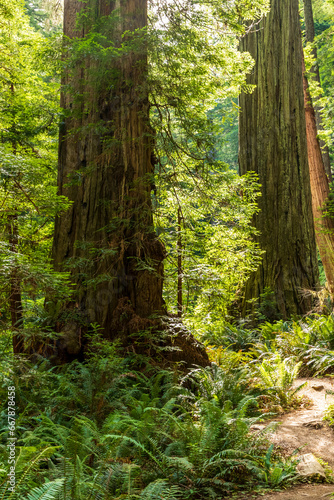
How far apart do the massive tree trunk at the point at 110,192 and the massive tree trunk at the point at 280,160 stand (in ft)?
11.2

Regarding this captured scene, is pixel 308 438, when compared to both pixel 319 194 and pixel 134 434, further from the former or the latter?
pixel 319 194

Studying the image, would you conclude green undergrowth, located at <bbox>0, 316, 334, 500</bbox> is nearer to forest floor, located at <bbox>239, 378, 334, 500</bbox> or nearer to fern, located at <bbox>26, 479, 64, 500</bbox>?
fern, located at <bbox>26, 479, 64, 500</bbox>

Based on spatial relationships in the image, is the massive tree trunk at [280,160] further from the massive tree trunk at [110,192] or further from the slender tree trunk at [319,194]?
the massive tree trunk at [110,192]

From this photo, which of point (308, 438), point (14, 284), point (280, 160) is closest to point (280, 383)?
point (308, 438)

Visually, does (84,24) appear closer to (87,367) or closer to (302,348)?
(87,367)

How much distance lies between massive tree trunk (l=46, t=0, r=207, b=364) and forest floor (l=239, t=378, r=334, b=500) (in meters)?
1.58

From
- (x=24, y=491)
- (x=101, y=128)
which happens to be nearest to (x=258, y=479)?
(x=24, y=491)

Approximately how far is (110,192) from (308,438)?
3955 millimetres

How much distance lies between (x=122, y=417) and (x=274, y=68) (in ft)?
28.7

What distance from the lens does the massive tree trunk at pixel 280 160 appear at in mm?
8406

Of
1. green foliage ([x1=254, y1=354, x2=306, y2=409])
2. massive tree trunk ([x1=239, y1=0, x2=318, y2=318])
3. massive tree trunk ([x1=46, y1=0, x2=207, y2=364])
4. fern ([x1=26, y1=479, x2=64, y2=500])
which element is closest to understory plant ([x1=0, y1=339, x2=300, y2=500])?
fern ([x1=26, y1=479, x2=64, y2=500])

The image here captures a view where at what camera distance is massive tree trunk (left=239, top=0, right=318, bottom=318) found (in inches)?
331

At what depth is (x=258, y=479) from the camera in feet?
9.73

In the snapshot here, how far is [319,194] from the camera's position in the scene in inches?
482
